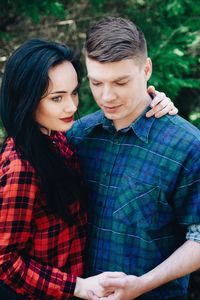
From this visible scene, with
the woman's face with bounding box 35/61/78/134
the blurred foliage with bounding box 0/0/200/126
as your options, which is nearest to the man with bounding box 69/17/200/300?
the woman's face with bounding box 35/61/78/134

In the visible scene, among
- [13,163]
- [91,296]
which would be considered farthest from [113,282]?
[13,163]

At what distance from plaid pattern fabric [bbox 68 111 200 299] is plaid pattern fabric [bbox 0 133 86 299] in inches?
6.1

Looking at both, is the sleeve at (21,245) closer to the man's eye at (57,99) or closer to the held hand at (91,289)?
the held hand at (91,289)

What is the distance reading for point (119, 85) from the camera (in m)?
2.42

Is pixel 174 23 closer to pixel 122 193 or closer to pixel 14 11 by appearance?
pixel 14 11

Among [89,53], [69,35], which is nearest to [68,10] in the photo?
[69,35]

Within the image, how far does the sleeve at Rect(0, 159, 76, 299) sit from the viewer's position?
224cm

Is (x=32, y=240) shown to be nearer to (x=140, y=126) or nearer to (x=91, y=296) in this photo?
(x=91, y=296)

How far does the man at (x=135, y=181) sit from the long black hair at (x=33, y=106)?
0.24m

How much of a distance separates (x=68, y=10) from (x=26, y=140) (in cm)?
305

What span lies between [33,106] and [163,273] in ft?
3.37

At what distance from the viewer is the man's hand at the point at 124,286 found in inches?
92.4

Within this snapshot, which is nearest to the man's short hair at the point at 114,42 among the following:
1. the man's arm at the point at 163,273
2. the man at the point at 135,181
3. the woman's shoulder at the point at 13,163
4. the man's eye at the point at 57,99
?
the man at the point at 135,181

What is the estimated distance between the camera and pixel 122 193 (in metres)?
2.55
